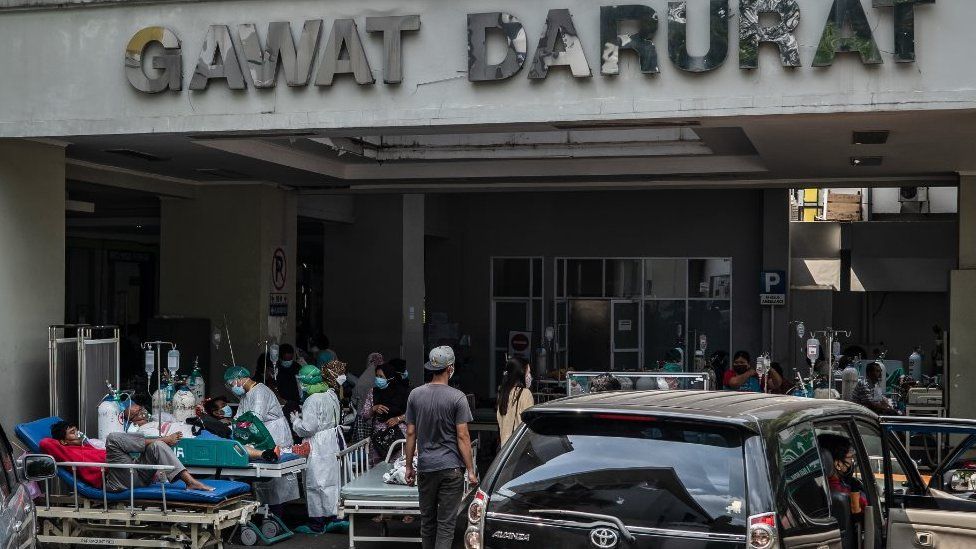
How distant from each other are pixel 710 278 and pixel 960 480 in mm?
17126

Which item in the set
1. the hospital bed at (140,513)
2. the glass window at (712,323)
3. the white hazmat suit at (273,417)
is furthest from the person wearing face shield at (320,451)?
the glass window at (712,323)

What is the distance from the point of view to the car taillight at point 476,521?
5.64 metres

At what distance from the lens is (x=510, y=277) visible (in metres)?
25.8

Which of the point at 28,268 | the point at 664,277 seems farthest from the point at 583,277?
the point at 28,268

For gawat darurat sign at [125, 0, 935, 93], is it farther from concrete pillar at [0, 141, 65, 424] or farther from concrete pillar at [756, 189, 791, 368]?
concrete pillar at [756, 189, 791, 368]

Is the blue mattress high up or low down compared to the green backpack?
down

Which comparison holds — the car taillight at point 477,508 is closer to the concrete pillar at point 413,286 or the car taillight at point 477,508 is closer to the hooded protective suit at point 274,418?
the hooded protective suit at point 274,418

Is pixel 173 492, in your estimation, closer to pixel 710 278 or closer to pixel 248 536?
pixel 248 536

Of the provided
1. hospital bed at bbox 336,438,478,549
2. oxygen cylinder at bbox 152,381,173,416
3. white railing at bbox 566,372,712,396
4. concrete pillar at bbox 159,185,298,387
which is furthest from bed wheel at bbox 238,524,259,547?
concrete pillar at bbox 159,185,298,387

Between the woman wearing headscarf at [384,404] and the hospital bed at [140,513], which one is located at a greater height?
the woman wearing headscarf at [384,404]

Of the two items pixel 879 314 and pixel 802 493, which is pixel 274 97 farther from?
pixel 879 314

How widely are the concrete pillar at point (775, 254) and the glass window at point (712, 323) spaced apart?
2.82 ft

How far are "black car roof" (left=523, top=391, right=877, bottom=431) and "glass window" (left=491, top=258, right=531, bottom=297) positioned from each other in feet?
63.5

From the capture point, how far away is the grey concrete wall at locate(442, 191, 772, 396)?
977 inches
